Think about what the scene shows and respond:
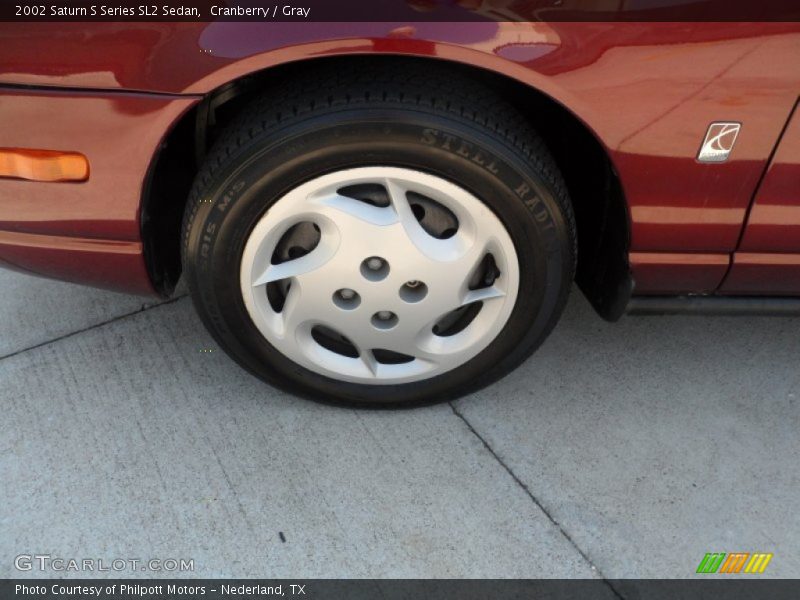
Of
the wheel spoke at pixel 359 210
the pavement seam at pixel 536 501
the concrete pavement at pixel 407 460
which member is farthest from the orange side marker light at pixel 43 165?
the pavement seam at pixel 536 501

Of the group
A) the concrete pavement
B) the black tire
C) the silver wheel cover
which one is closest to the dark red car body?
the black tire

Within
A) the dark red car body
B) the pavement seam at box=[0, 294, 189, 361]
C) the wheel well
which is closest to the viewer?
the dark red car body

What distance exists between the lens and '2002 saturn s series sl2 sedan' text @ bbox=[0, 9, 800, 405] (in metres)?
1.55

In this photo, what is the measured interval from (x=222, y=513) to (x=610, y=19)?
1.44 metres

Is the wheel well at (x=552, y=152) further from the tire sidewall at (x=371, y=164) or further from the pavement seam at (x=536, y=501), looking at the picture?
the pavement seam at (x=536, y=501)

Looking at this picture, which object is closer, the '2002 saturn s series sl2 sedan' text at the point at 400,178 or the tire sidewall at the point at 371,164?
the '2002 saturn s series sl2 sedan' text at the point at 400,178

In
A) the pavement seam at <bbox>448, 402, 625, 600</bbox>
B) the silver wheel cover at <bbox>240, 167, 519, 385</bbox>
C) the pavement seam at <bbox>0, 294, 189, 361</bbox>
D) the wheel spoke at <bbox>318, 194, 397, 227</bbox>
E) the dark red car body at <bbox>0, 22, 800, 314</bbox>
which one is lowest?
the pavement seam at <bbox>0, 294, 189, 361</bbox>

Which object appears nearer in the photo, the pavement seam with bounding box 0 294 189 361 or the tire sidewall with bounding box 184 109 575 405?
the tire sidewall with bounding box 184 109 575 405

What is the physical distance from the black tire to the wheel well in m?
0.07

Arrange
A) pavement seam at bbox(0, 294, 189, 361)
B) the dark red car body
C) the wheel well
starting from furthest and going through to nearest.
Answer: pavement seam at bbox(0, 294, 189, 361), the wheel well, the dark red car body

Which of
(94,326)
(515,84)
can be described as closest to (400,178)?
(515,84)

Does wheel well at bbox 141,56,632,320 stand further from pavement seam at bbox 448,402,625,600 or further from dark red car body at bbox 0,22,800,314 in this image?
pavement seam at bbox 448,402,625,600

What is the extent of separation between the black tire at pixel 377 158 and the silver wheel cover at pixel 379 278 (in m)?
0.03

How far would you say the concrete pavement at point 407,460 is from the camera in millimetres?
1786
